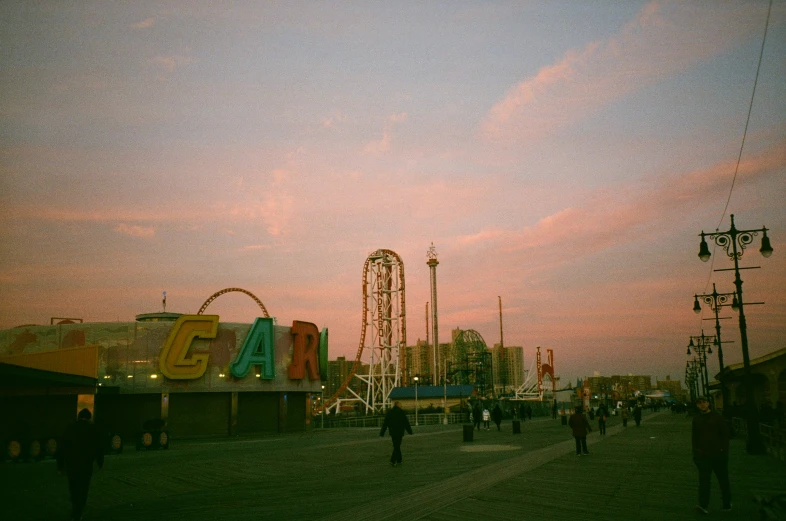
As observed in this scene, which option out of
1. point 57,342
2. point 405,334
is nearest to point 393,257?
point 405,334

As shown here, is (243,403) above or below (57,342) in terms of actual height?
below

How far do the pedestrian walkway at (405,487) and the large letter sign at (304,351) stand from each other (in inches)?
969

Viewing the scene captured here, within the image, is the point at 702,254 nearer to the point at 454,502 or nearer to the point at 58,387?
the point at 454,502

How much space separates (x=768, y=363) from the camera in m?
33.3

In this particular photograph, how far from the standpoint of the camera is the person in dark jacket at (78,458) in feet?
34.1

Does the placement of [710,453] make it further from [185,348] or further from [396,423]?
[185,348]

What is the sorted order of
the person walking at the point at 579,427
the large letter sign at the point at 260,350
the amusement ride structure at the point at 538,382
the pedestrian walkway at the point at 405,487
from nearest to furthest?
the pedestrian walkway at the point at 405,487, the person walking at the point at 579,427, the large letter sign at the point at 260,350, the amusement ride structure at the point at 538,382

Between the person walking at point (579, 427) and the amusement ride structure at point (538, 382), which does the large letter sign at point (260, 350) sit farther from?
the amusement ride structure at point (538, 382)

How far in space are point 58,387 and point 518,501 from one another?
26974 mm

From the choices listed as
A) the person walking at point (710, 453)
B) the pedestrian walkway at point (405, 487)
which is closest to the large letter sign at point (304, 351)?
the pedestrian walkway at point (405, 487)

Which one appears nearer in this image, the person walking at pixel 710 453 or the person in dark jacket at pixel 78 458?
the person walking at pixel 710 453

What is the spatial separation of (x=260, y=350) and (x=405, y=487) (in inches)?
1318

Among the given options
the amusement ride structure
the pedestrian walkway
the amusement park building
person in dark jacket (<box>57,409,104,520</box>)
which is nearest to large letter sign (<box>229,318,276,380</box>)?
the amusement park building

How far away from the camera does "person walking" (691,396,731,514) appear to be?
10148 mm
